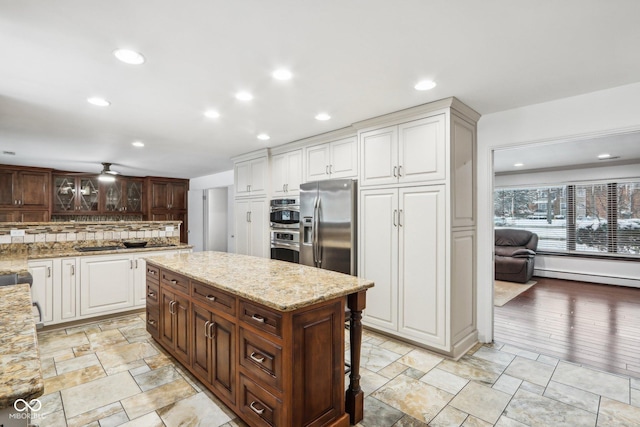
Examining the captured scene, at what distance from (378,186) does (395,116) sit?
700mm

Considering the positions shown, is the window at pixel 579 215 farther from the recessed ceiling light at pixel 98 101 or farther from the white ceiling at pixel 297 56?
the recessed ceiling light at pixel 98 101

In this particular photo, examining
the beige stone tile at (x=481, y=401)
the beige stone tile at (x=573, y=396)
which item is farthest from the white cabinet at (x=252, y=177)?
the beige stone tile at (x=573, y=396)

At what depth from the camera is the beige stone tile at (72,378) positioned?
2.36m

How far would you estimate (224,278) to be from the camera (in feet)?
6.92

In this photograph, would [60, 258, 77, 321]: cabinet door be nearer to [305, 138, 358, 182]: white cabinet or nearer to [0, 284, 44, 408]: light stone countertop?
[0, 284, 44, 408]: light stone countertop

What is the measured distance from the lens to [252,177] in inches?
195

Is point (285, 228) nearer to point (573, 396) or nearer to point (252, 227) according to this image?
point (252, 227)

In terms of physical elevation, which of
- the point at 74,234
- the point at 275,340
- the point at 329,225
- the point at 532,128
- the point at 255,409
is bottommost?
the point at 255,409

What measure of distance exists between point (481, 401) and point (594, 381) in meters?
1.03

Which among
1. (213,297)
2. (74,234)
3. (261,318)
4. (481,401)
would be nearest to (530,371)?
(481,401)

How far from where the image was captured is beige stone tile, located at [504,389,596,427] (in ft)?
6.46

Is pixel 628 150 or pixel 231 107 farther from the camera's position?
pixel 628 150

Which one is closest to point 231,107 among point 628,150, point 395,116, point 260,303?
point 395,116

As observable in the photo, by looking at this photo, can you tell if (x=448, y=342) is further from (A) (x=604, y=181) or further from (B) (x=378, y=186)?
(A) (x=604, y=181)
